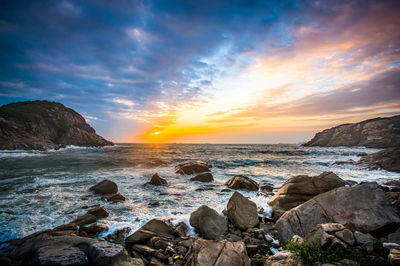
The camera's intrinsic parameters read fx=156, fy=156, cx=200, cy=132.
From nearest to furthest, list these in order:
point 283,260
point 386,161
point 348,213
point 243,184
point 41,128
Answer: point 283,260
point 348,213
point 243,184
point 386,161
point 41,128

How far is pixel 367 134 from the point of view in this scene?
87625 millimetres

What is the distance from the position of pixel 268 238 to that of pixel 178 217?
4582 mm

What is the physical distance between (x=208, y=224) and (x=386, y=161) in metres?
29.1

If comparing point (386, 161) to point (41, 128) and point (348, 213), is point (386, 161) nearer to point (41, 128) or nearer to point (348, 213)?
point (348, 213)

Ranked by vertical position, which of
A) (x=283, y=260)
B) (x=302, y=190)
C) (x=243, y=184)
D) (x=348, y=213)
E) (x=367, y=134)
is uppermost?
(x=367, y=134)

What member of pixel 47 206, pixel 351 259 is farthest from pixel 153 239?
pixel 47 206

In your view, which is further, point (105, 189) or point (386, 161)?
point (386, 161)

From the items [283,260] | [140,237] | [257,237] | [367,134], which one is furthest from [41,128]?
[367,134]

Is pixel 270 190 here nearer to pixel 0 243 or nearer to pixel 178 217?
pixel 178 217

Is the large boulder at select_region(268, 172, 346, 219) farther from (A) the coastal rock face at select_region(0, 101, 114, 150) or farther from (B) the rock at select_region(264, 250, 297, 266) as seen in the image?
(A) the coastal rock face at select_region(0, 101, 114, 150)

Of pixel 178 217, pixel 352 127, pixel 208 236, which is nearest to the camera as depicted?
pixel 208 236

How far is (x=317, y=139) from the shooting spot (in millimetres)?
119625

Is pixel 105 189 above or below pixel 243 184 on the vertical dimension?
above

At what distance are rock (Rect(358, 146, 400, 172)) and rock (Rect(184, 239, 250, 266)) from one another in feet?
94.6
